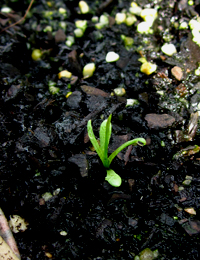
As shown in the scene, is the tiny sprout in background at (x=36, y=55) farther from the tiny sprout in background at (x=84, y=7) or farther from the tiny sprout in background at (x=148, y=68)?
the tiny sprout in background at (x=148, y=68)

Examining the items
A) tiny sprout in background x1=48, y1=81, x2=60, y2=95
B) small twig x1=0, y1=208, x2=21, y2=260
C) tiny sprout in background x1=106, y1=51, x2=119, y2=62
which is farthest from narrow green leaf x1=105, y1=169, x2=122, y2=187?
tiny sprout in background x1=106, y1=51, x2=119, y2=62

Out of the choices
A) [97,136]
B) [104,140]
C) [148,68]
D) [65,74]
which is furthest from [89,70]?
[104,140]

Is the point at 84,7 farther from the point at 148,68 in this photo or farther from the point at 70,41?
the point at 148,68

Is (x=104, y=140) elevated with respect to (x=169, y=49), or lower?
lower

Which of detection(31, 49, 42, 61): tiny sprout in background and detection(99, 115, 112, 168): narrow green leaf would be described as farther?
detection(31, 49, 42, 61): tiny sprout in background

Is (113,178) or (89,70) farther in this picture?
(89,70)

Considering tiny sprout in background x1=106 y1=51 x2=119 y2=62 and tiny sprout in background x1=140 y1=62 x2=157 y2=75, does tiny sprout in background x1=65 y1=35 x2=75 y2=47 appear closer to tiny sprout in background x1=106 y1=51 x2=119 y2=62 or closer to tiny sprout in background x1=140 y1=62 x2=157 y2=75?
tiny sprout in background x1=106 y1=51 x2=119 y2=62

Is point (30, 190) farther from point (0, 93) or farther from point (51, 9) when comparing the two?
point (51, 9)

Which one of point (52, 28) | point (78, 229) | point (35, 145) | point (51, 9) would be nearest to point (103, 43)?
point (52, 28)

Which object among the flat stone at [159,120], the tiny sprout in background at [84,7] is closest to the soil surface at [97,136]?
the flat stone at [159,120]
